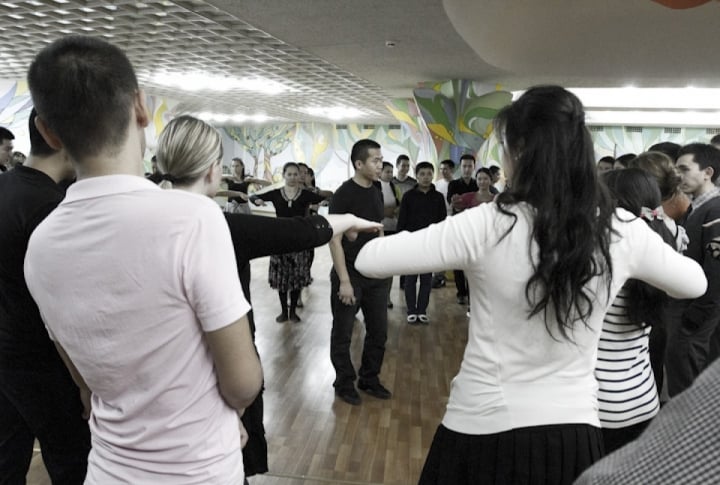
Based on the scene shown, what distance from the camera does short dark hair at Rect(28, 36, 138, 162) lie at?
74 centimetres

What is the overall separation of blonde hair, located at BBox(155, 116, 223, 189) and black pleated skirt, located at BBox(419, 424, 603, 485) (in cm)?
101

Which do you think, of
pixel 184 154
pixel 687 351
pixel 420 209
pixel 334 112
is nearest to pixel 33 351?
pixel 184 154

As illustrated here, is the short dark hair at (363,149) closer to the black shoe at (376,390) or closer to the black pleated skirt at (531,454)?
the black shoe at (376,390)

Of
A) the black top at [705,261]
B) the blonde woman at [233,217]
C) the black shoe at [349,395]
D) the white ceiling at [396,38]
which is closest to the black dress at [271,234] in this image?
the blonde woman at [233,217]

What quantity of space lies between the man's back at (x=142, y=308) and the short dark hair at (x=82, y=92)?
0.25 feet

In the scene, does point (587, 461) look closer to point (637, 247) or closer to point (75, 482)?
point (637, 247)

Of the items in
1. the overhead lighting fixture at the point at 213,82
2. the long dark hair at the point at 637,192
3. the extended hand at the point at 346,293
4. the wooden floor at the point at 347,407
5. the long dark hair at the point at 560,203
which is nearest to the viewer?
the long dark hair at the point at 560,203

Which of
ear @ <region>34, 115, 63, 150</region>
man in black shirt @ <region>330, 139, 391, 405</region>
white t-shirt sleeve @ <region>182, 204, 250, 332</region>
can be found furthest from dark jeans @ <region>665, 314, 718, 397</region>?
ear @ <region>34, 115, 63, 150</region>

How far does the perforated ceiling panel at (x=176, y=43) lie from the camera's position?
4680 millimetres

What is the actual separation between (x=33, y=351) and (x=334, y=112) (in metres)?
11.8

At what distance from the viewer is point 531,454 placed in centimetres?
110

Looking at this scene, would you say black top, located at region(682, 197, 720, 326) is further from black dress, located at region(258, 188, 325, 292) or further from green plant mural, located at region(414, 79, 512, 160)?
green plant mural, located at region(414, 79, 512, 160)

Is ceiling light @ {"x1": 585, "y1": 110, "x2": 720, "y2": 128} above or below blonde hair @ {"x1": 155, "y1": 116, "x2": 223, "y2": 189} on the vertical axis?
above

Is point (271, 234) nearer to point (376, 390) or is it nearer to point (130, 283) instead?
point (130, 283)
